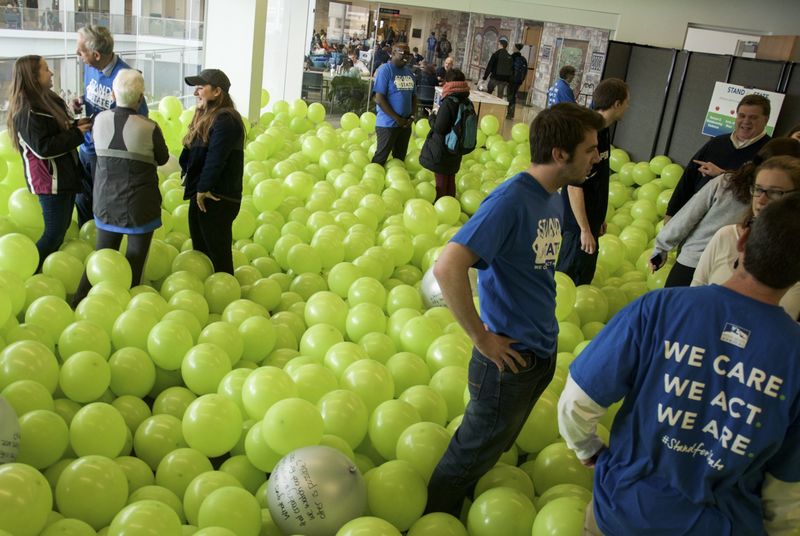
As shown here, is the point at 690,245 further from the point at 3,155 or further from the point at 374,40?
the point at 374,40

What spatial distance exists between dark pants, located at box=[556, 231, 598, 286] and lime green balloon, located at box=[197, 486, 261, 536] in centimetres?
227

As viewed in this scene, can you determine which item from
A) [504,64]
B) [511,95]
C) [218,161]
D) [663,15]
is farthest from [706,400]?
[511,95]

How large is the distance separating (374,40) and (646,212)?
4.65 meters

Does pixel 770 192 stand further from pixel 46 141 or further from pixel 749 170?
pixel 46 141

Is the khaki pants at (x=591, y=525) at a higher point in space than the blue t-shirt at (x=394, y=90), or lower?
lower

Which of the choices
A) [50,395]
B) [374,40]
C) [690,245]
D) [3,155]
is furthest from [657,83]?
[50,395]

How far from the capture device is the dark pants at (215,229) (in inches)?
141

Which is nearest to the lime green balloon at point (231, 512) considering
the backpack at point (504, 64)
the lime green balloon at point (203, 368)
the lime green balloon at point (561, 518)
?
the lime green balloon at point (203, 368)

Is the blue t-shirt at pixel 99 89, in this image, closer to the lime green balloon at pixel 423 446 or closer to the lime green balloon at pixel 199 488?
the lime green balloon at pixel 199 488

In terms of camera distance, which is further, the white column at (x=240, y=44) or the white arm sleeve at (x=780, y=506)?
the white column at (x=240, y=44)

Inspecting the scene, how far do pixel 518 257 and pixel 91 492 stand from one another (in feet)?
4.63

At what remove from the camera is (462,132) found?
17.0ft

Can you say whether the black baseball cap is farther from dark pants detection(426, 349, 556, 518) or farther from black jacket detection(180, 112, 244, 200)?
dark pants detection(426, 349, 556, 518)

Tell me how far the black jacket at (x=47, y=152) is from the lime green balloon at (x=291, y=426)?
6.39ft
